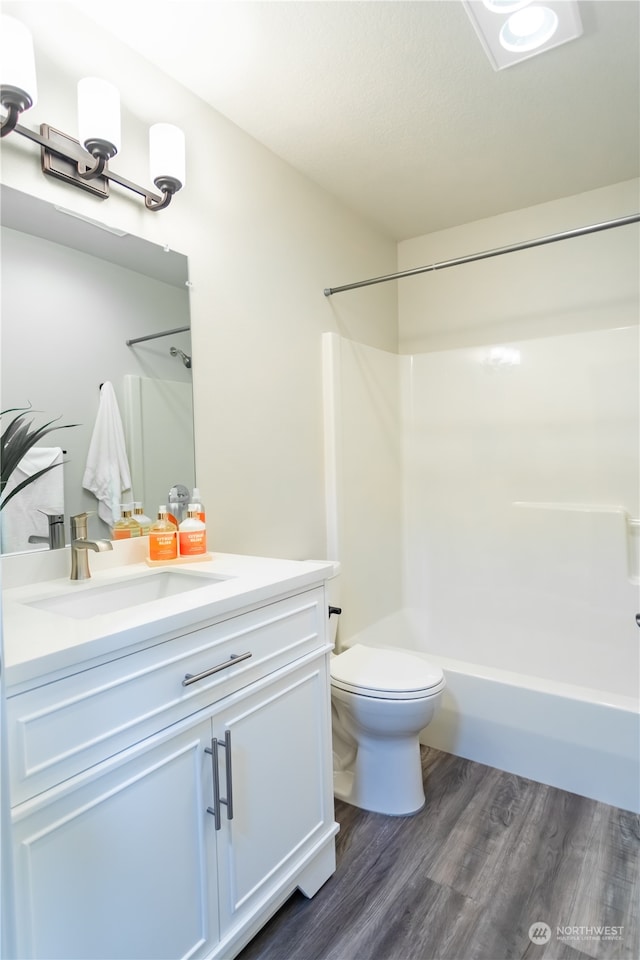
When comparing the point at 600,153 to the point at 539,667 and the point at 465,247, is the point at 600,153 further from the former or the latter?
the point at 539,667

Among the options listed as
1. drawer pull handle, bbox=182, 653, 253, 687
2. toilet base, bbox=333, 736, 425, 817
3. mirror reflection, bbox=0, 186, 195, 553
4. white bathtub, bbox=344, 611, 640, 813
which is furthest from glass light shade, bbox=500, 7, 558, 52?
toilet base, bbox=333, 736, 425, 817

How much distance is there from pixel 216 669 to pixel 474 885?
106 centimetres

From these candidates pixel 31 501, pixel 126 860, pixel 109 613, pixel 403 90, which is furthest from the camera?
pixel 403 90

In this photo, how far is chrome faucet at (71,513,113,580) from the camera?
134 cm

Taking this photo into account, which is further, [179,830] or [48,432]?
[48,432]

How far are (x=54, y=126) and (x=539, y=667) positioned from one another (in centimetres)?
283

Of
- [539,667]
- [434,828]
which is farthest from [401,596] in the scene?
[434,828]

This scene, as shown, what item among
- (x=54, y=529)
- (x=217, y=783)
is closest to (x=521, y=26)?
(x=54, y=529)

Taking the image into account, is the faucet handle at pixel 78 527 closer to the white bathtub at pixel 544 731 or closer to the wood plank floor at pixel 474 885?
the wood plank floor at pixel 474 885

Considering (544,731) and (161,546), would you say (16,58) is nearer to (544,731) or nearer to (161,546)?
(161,546)

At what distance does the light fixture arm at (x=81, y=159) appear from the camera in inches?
50.5

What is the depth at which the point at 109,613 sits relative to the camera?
1229mm

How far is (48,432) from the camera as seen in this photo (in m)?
1.36

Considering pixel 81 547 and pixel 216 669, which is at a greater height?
pixel 81 547
